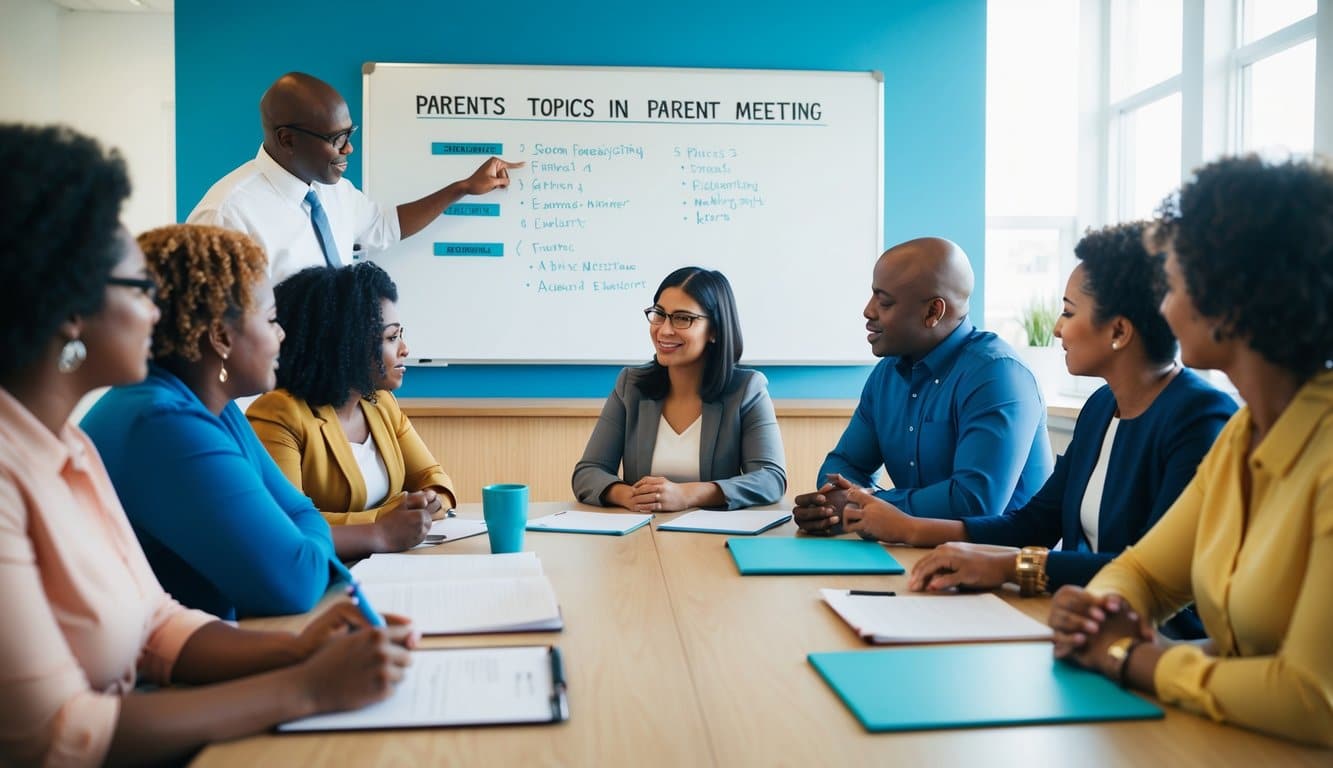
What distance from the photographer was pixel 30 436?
3.03 feet

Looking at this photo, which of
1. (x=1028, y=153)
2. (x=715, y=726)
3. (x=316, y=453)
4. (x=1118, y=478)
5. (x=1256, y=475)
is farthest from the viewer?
(x=1028, y=153)

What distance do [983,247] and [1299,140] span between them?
1208 mm

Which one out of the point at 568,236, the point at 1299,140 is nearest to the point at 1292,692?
the point at 1299,140

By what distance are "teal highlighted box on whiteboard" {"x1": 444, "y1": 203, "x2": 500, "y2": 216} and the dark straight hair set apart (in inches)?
55.1

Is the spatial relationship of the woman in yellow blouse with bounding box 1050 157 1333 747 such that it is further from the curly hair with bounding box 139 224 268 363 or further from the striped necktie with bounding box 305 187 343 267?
the striped necktie with bounding box 305 187 343 267

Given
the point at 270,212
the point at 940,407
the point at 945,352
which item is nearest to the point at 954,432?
the point at 940,407

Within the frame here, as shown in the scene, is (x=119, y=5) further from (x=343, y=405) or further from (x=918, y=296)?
(x=918, y=296)

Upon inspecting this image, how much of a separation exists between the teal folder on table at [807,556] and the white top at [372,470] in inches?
32.1

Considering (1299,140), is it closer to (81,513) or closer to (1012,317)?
(1012,317)

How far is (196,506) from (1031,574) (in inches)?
46.4

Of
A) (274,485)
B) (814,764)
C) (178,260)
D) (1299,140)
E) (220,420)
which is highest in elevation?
(1299,140)

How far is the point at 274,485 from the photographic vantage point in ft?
5.23

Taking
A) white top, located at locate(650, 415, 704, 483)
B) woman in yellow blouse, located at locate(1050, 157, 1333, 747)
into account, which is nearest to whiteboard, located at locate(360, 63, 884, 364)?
white top, located at locate(650, 415, 704, 483)

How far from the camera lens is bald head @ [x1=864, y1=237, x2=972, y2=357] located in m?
2.44
